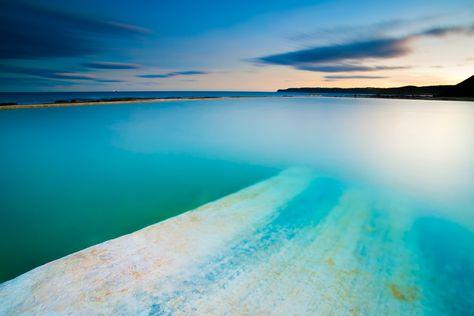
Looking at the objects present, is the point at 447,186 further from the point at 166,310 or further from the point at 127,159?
the point at 127,159

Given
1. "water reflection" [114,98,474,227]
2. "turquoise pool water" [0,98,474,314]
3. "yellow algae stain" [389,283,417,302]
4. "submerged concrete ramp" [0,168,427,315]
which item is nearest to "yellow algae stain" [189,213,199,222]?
"submerged concrete ramp" [0,168,427,315]

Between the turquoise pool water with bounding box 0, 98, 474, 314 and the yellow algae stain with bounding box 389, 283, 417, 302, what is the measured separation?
0.04 feet

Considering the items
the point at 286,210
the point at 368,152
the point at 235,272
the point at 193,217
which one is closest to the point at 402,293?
the point at 235,272

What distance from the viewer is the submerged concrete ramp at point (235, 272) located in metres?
2.65

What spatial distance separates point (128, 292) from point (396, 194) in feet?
20.5

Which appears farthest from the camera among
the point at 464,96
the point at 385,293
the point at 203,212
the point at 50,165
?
the point at 464,96

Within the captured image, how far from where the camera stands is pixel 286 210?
16.7 ft

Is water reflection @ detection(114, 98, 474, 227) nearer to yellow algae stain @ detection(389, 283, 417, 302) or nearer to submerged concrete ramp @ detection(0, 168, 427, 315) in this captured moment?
submerged concrete ramp @ detection(0, 168, 427, 315)

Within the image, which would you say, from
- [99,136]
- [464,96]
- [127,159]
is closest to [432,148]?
[127,159]

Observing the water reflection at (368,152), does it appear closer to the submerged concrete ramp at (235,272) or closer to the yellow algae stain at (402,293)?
the submerged concrete ramp at (235,272)

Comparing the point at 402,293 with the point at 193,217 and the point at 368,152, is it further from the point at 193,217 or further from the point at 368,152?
the point at 368,152

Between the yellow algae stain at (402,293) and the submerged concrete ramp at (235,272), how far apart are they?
13 mm

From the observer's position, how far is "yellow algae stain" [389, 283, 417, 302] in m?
2.93

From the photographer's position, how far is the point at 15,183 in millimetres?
7137
